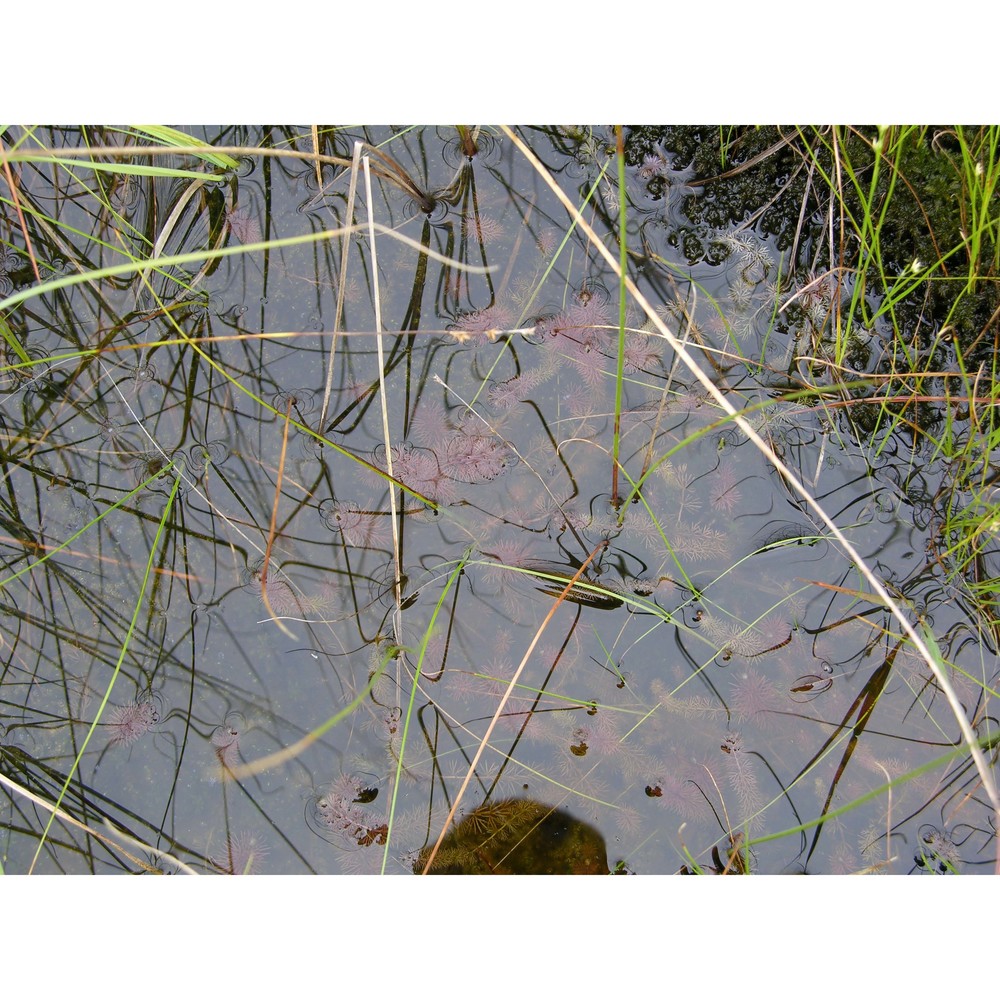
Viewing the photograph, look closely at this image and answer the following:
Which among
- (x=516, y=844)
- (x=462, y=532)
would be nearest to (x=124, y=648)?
(x=462, y=532)

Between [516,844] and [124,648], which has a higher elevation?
[124,648]

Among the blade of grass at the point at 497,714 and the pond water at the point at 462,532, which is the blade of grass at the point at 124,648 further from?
the blade of grass at the point at 497,714

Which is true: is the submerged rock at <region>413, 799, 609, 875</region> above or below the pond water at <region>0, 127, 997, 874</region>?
below

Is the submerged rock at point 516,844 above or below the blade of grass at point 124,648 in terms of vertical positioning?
below

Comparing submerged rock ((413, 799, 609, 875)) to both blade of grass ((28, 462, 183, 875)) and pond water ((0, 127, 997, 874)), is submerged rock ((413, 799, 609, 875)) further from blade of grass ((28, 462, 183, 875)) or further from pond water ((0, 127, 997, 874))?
blade of grass ((28, 462, 183, 875))

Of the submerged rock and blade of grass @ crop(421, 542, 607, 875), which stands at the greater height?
blade of grass @ crop(421, 542, 607, 875)

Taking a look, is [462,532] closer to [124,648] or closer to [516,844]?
[516,844]

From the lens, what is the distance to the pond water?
1.52 m

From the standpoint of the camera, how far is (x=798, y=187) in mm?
1662

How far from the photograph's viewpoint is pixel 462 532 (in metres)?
1.59

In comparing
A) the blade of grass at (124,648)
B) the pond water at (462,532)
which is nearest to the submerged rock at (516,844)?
the pond water at (462,532)

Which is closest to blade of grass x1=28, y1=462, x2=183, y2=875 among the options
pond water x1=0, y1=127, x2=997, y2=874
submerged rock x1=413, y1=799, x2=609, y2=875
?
pond water x1=0, y1=127, x2=997, y2=874

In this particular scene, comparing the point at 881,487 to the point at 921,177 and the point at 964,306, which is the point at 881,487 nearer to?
the point at 964,306

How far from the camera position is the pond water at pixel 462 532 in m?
1.52
